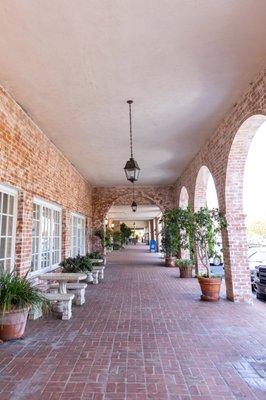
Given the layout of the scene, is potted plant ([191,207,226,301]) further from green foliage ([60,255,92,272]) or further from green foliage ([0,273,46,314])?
green foliage ([0,273,46,314])

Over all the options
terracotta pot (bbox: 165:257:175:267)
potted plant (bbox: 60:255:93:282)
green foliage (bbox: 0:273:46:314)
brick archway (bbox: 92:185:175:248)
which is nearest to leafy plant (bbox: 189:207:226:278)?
potted plant (bbox: 60:255:93:282)

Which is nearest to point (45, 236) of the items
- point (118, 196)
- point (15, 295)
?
point (15, 295)

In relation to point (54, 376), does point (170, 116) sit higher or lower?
higher

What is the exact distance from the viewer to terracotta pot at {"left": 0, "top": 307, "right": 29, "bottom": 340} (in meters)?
3.48

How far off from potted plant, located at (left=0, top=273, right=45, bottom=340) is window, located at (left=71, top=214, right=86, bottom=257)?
17.5 ft

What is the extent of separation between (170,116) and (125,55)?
2.04 meters

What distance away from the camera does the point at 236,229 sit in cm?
562

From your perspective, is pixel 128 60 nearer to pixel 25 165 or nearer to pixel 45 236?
pixel 25 165

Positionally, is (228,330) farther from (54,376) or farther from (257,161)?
(257,161)

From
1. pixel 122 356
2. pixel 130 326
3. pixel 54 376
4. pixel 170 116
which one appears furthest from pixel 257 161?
pixel 54 376

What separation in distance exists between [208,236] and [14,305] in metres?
3.93

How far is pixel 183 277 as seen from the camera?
8.76 metres

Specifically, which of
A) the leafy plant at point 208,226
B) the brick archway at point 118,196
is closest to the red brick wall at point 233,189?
the leafy plant at point 208,226

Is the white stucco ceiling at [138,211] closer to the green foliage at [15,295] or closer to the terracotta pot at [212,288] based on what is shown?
the terracotta pot at [212,288]
